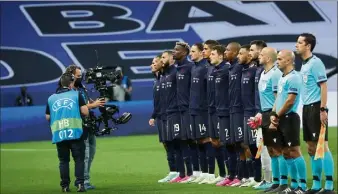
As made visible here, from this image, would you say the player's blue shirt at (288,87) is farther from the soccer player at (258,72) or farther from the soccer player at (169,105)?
the soccer player at (169,105)

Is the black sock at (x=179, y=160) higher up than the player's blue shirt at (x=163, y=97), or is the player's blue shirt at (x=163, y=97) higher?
the player's blue shirt at (x=163, y=97)

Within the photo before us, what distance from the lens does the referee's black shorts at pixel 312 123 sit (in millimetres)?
12867

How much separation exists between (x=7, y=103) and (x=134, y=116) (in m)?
5.34

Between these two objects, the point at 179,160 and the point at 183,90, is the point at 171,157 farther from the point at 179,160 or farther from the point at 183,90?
the point at 183,90

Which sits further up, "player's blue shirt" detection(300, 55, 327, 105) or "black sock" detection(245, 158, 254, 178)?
"player's blue shirt" detection(300, 55, 327, 105)

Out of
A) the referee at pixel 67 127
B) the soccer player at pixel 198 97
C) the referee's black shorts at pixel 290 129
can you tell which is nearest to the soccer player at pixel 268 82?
the referee's black shorts at pixel 290 129

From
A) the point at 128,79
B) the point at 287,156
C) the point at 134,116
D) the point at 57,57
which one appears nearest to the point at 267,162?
the point at 287,156

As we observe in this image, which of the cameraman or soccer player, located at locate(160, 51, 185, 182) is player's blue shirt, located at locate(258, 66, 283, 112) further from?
the cameraman

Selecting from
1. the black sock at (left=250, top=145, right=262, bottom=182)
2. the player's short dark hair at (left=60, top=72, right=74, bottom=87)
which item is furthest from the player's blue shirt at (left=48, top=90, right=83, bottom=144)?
the black sock at (left=250, top=145, right=262, bottom=182)

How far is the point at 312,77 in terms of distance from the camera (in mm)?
12922

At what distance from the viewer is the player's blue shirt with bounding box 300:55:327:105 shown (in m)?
12.9

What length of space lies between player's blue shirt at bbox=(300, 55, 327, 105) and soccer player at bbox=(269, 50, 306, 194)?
0.37 feet

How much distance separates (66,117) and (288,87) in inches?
152

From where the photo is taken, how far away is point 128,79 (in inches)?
1367
